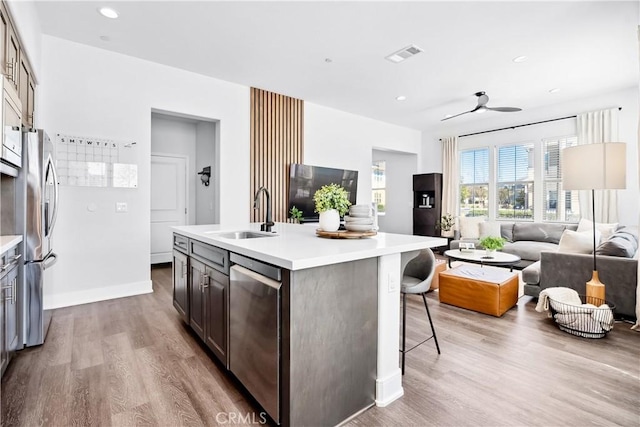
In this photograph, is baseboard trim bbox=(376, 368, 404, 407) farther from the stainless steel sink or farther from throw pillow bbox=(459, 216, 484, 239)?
throw pillow bbox=(459, 216, 484, 239)

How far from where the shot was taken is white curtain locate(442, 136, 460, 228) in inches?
293

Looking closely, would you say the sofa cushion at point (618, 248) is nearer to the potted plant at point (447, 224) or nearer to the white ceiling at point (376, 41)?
the white ceiling at point (376, 41)

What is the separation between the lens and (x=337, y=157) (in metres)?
6.36

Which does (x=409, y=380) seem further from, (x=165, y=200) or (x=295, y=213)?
(x=165, y=200)

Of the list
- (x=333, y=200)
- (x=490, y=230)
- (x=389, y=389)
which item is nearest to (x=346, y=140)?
(x=490, y=230)

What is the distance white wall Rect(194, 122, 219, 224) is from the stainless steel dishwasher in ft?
11.4

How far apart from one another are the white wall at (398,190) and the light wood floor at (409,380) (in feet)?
18.2

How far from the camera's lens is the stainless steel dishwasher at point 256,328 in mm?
1455

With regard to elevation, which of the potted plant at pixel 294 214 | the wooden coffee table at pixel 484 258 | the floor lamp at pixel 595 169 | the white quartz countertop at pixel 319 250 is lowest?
the wooden coffee table at pixel 484 258

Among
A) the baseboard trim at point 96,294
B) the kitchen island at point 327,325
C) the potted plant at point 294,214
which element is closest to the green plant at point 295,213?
the potted plant at point 294,214

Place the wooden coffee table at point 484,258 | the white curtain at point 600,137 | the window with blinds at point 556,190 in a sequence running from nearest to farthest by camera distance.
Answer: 1. the wooden coffee table at point 484,258
2. the white curtain at point 600,137
3. the window with blinds at point 556,190

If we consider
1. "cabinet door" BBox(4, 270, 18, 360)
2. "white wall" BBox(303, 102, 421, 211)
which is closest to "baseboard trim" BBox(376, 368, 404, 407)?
"cabinet door" BBox(4, 270, 18, 360)

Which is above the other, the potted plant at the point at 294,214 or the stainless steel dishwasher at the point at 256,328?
the potted plant at the point at 294,214

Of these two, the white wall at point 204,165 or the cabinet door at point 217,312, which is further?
the white wall at point 204,165
